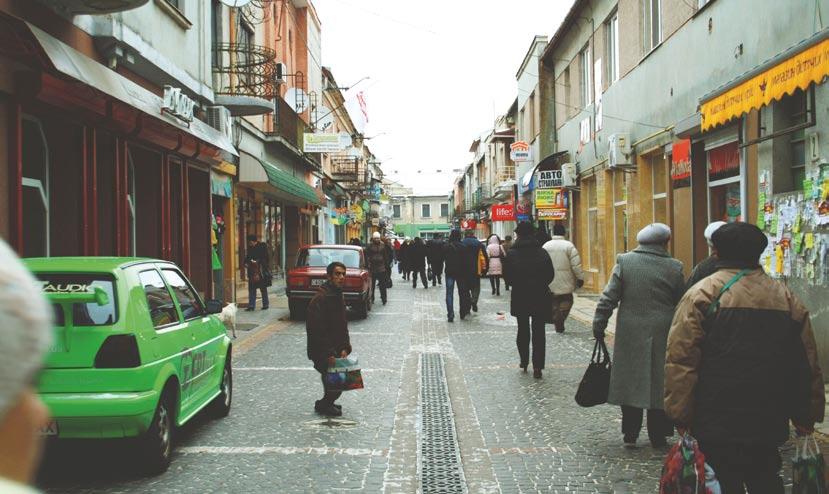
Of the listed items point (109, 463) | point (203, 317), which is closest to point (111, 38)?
point (203, 317)

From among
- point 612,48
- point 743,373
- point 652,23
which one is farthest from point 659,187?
point 743,373

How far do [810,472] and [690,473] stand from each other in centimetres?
57

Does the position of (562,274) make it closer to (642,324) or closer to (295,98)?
(642,324)

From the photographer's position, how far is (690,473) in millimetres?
3816

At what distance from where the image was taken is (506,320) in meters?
17.0

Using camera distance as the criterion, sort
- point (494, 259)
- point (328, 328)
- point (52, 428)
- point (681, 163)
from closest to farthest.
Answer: point (52, 428) → point (328, 328) → point (681, 163) → point (494, 259)

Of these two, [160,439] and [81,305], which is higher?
[81,305]

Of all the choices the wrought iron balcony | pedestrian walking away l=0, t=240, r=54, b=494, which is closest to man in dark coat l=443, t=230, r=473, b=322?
the wrought iron balcony

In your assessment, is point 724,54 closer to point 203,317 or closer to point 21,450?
point 203,317

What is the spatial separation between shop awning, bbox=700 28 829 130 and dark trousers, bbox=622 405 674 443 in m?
3.18

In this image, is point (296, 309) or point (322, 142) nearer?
point (296, 309)

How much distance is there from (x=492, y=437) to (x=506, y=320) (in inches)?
394

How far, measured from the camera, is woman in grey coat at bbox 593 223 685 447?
6488 millimetres

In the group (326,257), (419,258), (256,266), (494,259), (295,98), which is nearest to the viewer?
(326,257)
